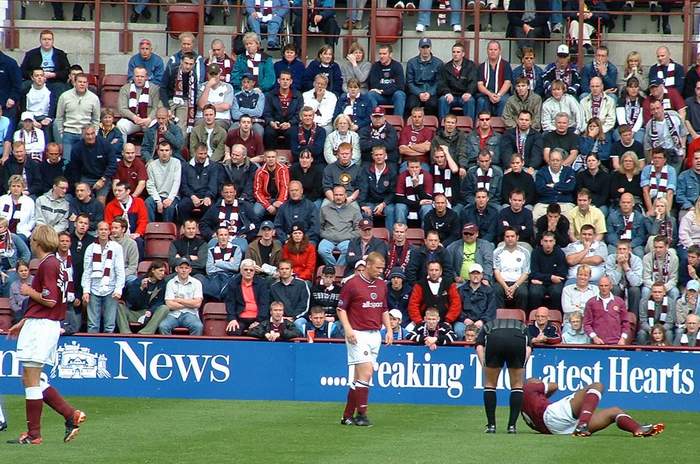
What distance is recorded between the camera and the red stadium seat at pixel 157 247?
23.5 m

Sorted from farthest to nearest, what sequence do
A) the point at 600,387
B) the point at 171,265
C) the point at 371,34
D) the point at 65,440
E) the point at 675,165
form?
the point at 371,34 → the point at 675,165 → the point at 171,265 → the point at 600,387 → the point at 65,440

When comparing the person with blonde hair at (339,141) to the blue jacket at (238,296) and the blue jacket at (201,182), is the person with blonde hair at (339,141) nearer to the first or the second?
the blue jacket at (201,182)

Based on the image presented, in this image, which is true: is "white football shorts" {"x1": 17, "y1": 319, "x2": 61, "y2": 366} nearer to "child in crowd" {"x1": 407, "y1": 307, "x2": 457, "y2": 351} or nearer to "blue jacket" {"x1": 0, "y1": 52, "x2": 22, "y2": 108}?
"child in crowd" {"x1": 407, "y1": 307, "x2": 457, "y2": 351}

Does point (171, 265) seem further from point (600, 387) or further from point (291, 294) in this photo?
point (600, 387)

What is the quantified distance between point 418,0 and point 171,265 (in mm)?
9031

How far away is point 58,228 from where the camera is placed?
897 inches

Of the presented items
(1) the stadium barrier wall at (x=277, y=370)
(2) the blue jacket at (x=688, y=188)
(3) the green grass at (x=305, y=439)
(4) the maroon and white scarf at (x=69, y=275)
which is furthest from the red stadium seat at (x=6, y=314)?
(2) the blue jacket at (x=688, y=188)

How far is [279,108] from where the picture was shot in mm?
24859

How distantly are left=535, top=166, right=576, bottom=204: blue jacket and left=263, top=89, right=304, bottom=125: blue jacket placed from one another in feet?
14.4

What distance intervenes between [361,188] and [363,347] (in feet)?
26.2

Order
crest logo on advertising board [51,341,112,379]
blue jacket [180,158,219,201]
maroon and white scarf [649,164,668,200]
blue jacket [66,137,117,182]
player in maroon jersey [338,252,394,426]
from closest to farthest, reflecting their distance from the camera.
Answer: player in maroon jersey [338,252,394,426] → crest logo on advertising board [51,341,112,379] → maroon and white scarf [649,164,668,200] → blue jacket [180,158,219,201] → blue jacket [66,137,117,182]

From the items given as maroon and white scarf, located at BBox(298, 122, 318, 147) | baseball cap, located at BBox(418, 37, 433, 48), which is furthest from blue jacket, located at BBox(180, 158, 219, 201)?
baseball cap, located at BBox(418, 37, 433, 48)

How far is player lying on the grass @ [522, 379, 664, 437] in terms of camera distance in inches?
579

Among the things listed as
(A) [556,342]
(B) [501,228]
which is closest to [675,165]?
(B) [501,228]
